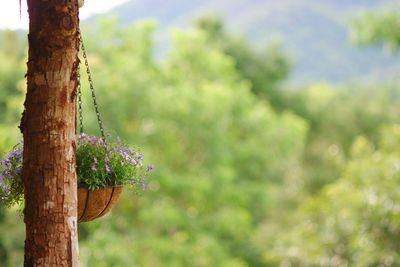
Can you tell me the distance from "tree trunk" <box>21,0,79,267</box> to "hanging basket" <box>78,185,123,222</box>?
0.22m

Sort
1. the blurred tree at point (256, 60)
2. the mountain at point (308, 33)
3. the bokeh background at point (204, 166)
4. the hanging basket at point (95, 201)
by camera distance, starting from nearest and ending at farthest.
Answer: the hanging basket at point (95, 201), the bokeh background at point (204, 166), the blurred tree at point (256, 60), the mountain at point (308, 33)

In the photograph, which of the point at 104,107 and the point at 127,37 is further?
the point at 127,37

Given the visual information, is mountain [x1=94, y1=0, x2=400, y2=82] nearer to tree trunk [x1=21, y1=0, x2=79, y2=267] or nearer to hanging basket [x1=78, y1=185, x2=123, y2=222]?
hanging basket [x1=78, y1=185, x2=123, y2=222]

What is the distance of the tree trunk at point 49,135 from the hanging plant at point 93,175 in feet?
0.71

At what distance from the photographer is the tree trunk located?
2.31 meters

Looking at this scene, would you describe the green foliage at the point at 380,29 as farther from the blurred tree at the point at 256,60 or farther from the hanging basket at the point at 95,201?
the blurred tree at the point at 256,60

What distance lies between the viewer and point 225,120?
12.7m

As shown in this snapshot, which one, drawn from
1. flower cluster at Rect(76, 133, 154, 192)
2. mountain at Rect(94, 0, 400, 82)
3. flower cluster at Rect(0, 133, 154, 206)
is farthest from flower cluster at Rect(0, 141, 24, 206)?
mountain at Rect(94, 0, 400, 82)

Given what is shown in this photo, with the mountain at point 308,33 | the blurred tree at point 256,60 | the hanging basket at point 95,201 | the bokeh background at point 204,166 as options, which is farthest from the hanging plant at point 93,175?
the mountain at point 308,33

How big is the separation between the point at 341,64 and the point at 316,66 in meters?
1.14

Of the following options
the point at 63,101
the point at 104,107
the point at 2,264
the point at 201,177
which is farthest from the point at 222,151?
the point at 63,101

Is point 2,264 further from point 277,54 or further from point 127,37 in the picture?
point 277,54

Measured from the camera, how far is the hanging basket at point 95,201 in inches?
101

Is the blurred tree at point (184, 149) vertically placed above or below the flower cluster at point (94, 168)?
above
